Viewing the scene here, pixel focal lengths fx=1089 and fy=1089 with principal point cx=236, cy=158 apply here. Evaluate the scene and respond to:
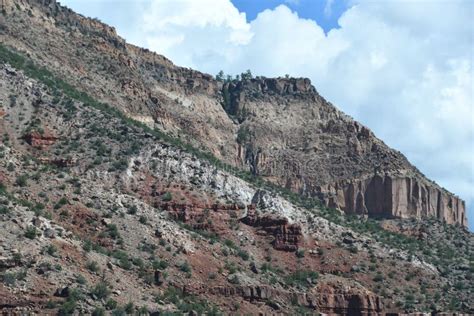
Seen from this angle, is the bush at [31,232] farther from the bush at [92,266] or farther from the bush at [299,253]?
the bush at [299,253]

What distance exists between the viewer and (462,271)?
9681cm

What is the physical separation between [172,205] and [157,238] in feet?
27.5

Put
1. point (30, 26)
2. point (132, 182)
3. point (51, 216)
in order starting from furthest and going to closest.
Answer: point (30, 26) → point (132, 182) → point (51, 216)

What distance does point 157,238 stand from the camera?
258 feet

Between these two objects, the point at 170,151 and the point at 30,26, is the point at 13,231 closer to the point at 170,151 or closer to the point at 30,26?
the point at 170,151

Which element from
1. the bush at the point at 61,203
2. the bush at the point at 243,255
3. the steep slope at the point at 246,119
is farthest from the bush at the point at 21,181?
the steep slope at the point at 246,119

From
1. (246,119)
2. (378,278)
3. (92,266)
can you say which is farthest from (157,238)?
(246,119)

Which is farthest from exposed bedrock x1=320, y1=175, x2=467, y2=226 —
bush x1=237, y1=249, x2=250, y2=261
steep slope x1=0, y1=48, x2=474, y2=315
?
bush x1=237, y1=249, x2=250, y2=261

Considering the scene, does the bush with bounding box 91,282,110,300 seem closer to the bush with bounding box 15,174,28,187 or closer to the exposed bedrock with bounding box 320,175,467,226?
the bush with bounding box 15,174,28,187

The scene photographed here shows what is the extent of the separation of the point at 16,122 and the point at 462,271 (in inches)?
1613

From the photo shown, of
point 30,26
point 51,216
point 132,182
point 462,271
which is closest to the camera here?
point 51,216

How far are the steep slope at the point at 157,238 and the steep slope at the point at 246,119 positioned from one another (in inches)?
485

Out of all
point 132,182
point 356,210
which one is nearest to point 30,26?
point 132,182

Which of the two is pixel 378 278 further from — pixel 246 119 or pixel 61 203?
pixel 246 119
